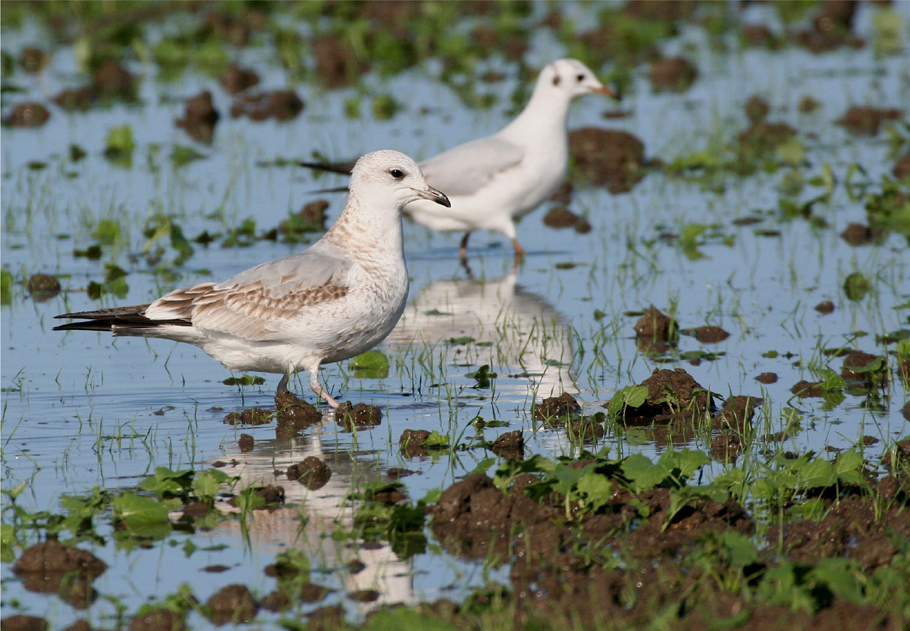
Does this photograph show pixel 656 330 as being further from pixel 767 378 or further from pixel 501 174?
pixel 501 174

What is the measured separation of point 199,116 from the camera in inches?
614

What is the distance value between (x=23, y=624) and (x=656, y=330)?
490 centimetres

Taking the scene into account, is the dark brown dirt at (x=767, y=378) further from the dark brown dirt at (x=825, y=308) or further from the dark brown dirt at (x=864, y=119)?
the dark brown dirt at (x=864, y=119)

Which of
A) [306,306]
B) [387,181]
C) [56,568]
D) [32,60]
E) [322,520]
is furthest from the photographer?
[32,60]

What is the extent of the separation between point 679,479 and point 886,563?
2.99ft

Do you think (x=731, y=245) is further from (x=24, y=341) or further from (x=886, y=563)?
(x=886, y=563)

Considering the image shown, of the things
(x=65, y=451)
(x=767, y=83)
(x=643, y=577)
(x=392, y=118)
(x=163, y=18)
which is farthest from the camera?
(x=163, y=18)

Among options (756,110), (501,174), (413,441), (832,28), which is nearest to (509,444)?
(413,441)

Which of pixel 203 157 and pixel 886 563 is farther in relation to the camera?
pixel 203 157

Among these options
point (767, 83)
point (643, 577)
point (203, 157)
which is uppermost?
point (767, 83)

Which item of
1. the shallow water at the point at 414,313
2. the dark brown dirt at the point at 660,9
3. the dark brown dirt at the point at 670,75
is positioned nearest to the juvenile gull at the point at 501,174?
A: the shallow water at the point at 414,313

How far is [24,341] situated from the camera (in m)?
8.64

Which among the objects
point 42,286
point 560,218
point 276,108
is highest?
point 276,108

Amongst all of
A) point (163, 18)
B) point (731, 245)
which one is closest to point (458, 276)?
point (731, 245)
